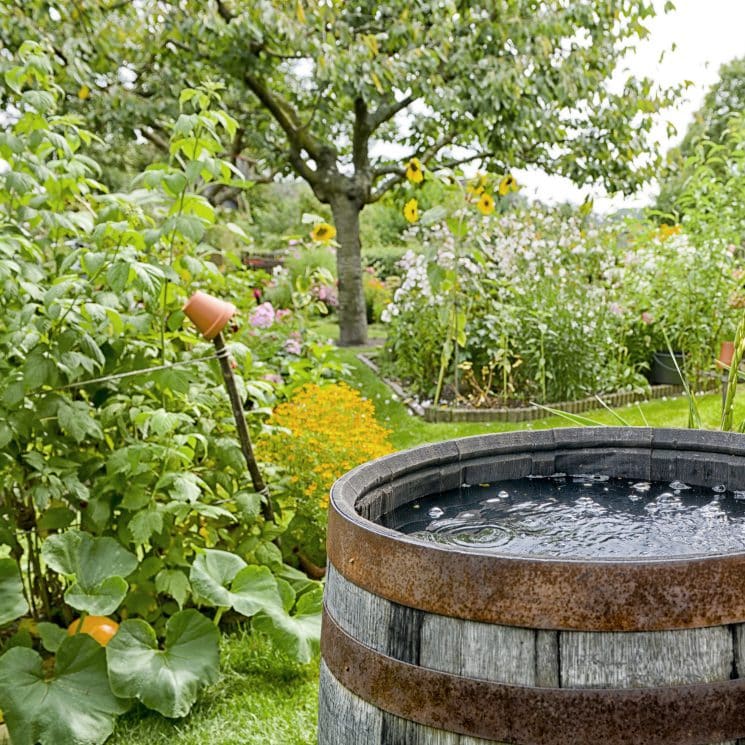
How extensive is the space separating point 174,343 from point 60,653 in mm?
1076

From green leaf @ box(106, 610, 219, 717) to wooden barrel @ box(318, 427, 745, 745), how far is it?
1244mm

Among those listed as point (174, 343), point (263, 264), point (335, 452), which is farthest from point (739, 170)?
point (263, 264)

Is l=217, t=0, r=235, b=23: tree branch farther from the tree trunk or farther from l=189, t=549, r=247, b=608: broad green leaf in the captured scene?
l=189, t=549, r=247, b=608: broad green leaf

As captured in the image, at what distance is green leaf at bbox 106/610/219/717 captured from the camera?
2291 mm

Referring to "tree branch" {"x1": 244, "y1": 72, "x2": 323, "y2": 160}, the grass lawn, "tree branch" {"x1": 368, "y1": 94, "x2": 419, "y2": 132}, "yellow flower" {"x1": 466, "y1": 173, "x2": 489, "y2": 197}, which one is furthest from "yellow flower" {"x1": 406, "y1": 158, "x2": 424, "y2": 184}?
"tree branch" {"x1": 368, "y1": 94, "x2": 419, "y2": 132}

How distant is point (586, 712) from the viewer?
41.9 inches

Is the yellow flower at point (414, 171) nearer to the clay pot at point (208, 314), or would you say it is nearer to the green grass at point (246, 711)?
the clay pot at point (208, 314)

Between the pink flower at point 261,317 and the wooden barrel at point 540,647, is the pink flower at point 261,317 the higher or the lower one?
the higher one

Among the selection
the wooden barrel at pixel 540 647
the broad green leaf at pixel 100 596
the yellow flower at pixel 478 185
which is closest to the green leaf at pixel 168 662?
the broad green leaf at pixel 100 596

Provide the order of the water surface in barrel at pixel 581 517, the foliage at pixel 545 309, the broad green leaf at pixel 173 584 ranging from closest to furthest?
the water surface in barrel at pixel 581 517 < the broad green leaf at pixel 173 584 < the foliage at pixel 545 309

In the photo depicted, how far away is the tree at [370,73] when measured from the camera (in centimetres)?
750

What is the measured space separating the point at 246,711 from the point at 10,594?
74cm

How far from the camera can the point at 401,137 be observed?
11.0 m

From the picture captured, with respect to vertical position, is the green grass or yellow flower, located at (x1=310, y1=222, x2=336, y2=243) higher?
yellow flower, located at (x1=310, y1=222, x2=336, y2=243)
